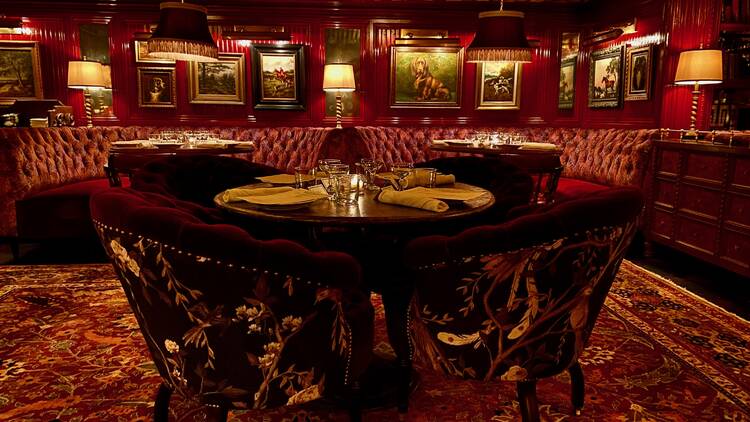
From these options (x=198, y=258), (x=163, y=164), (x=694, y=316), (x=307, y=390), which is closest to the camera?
(x=198, y=258)

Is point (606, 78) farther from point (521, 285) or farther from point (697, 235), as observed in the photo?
point (521, 285)

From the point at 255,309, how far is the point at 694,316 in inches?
124

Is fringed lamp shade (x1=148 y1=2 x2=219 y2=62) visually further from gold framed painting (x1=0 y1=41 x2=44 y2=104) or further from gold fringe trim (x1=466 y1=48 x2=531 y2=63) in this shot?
gold framed painting (x1=0 y1=41 x2=44 y2=104)

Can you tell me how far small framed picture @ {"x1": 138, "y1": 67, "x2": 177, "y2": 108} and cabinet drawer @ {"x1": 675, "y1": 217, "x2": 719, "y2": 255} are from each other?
6251mm

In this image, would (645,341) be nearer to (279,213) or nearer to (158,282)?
(279,213)

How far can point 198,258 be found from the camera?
140cm

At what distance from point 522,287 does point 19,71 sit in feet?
25.7

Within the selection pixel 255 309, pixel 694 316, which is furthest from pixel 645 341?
pixel 255 309

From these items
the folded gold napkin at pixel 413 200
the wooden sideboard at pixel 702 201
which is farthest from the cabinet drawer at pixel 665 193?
the folded gold napkin at pixel 413 200

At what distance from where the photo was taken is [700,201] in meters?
4.32

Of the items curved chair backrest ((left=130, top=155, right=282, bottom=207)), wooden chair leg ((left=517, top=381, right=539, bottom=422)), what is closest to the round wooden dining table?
wooden chair leg ((left=517, top=381, right=539, bottom=422))

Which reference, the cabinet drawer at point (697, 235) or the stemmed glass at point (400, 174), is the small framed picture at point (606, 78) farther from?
the stemmed glass at point (400, 174)

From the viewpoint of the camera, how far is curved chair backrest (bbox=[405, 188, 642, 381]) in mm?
1613

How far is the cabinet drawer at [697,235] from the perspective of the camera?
4.17 m
